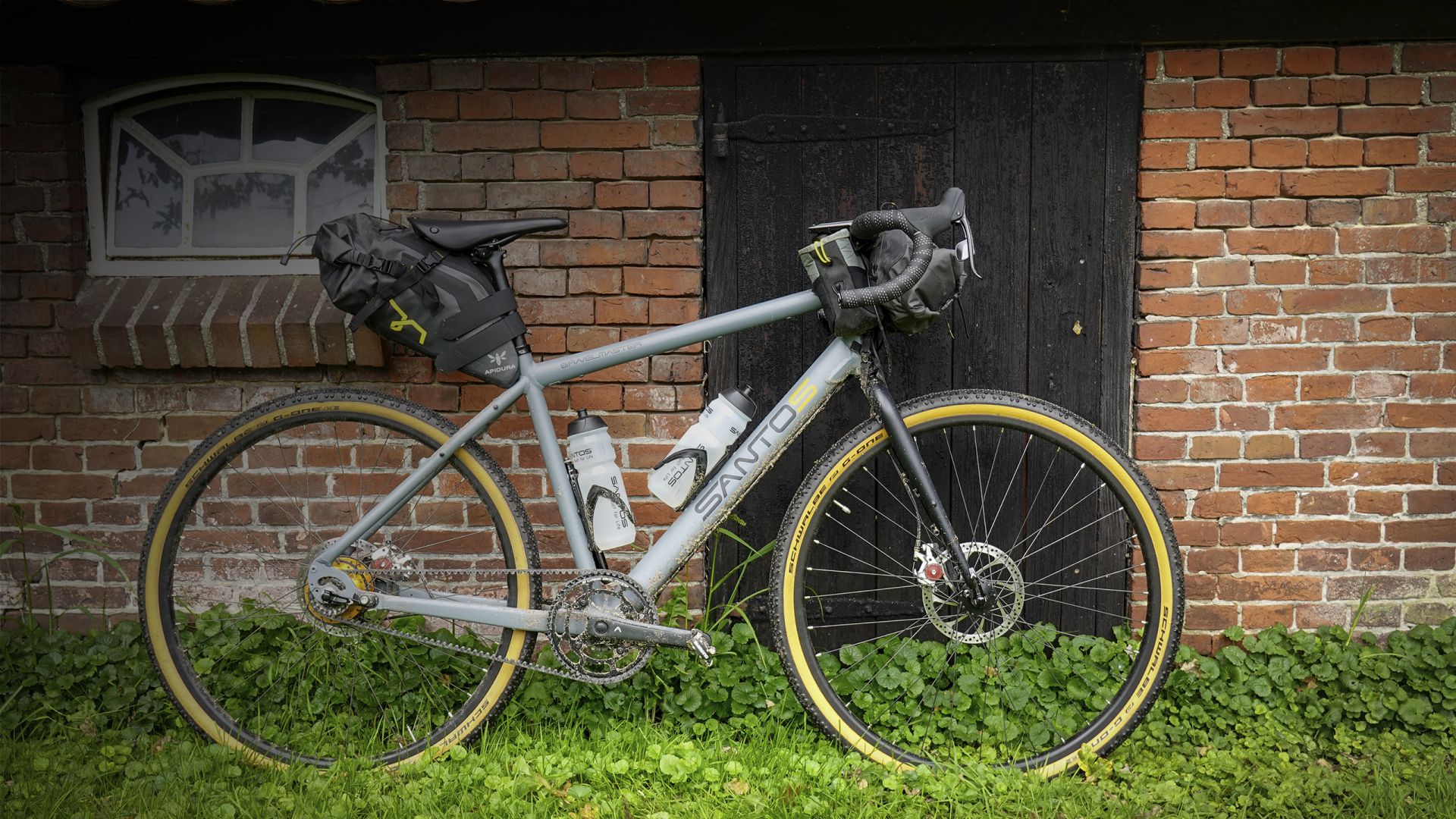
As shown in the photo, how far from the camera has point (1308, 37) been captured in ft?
9.13

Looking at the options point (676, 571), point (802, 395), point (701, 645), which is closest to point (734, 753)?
point (701, 645)

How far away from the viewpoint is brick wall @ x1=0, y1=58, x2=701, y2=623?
290 cm

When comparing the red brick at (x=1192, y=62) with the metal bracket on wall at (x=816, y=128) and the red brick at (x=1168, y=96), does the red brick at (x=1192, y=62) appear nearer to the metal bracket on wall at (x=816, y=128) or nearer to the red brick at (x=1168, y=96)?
the red brick at (x=1168, y=96)

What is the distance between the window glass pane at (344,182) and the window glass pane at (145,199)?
1.53ft

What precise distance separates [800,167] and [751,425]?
82cm

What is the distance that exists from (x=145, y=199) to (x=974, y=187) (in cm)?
270

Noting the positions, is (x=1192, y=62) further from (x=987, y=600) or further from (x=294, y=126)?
(x=294, y=126)

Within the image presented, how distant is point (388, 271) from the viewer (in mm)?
2422

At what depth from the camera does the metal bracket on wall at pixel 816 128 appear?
2.88 m

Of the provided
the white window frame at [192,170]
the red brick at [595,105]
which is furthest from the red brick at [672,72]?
the white window frame at [192,170]

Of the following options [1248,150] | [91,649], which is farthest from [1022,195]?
[91,649]

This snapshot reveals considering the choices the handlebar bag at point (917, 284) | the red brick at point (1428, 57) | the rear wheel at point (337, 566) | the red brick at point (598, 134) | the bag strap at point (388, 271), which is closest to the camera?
the handlebar bag at point (917, 284)

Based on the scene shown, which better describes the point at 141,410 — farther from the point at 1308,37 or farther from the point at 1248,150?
the point at 1308,37

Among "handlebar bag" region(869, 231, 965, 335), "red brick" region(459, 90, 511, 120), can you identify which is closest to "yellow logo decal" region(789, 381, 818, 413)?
"handlebar bag" region(869, 231, 965, 335)
